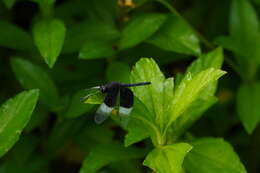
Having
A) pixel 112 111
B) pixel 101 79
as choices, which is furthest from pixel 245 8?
pixel 112 111

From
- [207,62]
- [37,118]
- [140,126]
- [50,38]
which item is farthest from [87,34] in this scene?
[140,126]

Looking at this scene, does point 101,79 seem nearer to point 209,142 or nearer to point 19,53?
point 19,53

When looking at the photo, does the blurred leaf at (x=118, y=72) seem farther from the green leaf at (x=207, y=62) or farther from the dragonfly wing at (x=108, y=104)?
the dragonfly wing at (x=108, y=104)

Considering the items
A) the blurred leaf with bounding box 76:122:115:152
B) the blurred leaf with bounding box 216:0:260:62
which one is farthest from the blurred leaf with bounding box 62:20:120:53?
the blurred leaf with bounding box 216:0:260:62

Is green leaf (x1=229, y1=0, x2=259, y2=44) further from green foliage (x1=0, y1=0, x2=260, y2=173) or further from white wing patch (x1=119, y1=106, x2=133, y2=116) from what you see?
white wing patch (x1=119, y1=106, x2=133, y2=116)

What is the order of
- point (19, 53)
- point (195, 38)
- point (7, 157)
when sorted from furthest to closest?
1. point (19, 53)
2. point (7, 157)
3. point (195, 38)

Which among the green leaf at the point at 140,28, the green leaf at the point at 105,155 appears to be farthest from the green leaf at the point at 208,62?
the green leaf at the point at 105,155

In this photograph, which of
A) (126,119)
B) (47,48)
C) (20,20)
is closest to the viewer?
(126,119)
